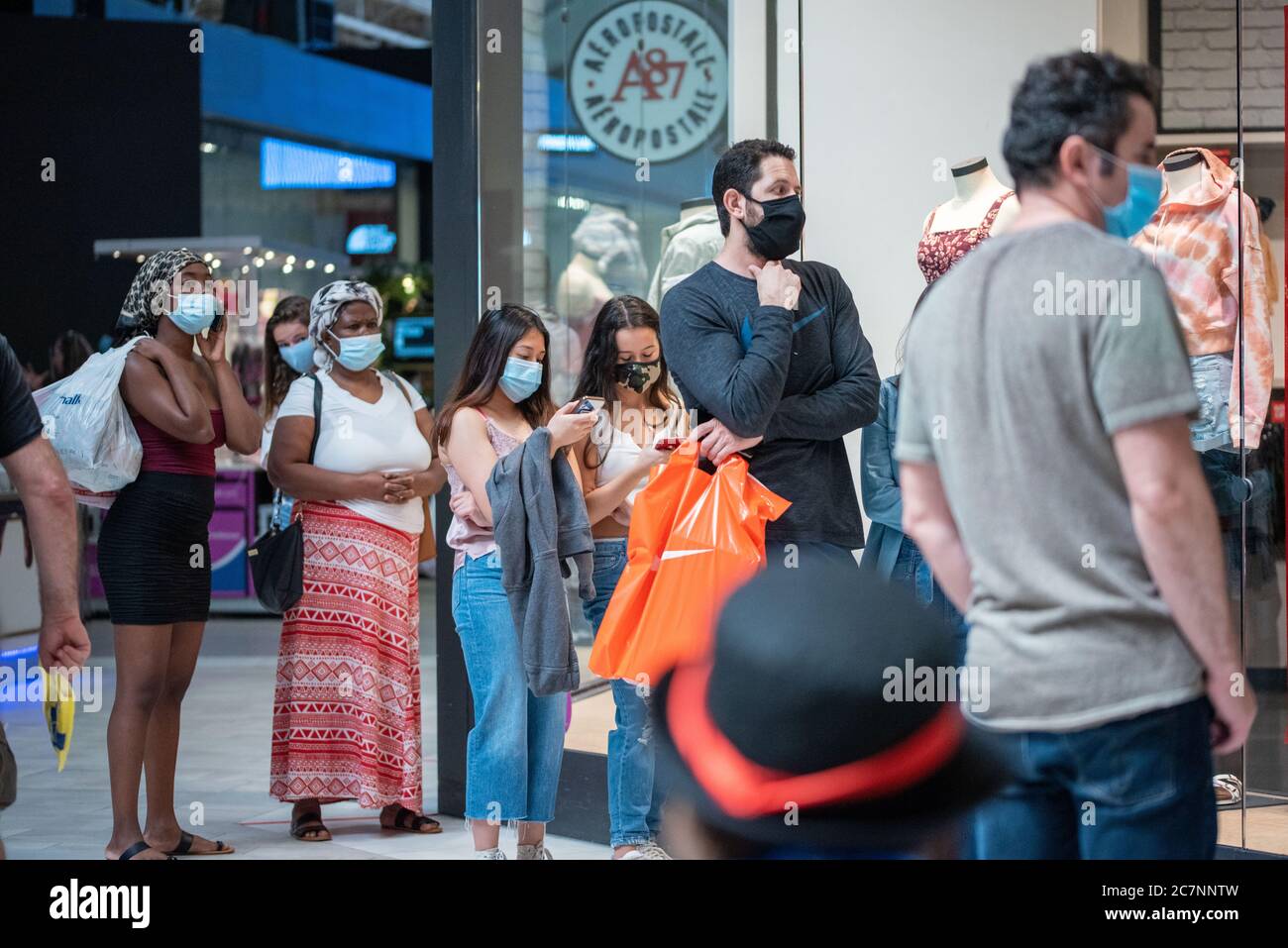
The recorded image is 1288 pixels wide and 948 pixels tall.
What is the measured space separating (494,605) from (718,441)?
962 mm

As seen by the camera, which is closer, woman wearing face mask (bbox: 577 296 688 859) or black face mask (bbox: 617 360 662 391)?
woman wearing face mask (bbox: 577 296 688 859)

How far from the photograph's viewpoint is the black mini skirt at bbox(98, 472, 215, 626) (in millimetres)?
3844

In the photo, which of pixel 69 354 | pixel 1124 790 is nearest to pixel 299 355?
pixel 69 354

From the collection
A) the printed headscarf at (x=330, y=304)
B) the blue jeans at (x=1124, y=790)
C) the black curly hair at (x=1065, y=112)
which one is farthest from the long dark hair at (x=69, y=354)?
the blue jeans at (x=1124, y=790)

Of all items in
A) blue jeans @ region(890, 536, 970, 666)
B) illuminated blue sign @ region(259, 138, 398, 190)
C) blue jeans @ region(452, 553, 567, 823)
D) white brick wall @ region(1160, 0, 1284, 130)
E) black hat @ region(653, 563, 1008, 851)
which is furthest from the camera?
illuminated blue sign @ region(259, 138, 398, 190)

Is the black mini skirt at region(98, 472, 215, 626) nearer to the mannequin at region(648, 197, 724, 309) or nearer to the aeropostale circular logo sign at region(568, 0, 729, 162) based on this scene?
the mannequin at region(648, 197, 724, 309)

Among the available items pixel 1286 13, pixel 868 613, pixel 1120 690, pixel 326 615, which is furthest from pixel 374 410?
pixel 1120 690

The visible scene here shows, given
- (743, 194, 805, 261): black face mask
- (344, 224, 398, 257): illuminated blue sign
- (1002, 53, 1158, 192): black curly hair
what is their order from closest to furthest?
(1002, 53, 1158, 192): black curly hair < (743, 194, 805, 261): black face mask < (344, 224, 398, 257): illuminated blue sign

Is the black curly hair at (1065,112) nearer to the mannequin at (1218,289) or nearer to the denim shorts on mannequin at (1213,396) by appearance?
the mannequin at (1218,289)

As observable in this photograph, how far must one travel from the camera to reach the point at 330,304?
4.29 meters

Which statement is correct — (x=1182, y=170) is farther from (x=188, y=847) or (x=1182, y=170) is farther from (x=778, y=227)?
(x=188, y=847)

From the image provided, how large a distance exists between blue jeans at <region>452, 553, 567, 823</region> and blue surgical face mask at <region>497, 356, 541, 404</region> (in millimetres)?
402

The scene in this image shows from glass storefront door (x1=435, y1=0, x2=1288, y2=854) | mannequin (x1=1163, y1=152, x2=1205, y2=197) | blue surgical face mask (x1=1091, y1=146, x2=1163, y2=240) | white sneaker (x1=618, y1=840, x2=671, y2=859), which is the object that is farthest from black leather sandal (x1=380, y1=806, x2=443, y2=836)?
blue surgical face mask (x1=1091, y1=146, x2=1163, y2=240)
